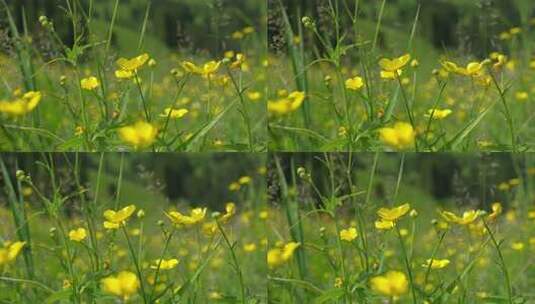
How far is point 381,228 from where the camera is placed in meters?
2.20

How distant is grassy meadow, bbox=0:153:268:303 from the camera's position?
2195 millimetres

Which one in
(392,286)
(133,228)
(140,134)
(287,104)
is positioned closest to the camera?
(392,286)

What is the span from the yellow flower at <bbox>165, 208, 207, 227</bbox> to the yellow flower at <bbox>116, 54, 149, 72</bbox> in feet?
1.14

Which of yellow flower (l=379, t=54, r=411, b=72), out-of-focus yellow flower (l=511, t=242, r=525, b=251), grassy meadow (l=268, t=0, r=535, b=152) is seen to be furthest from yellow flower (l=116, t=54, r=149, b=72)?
out-of-focus yellow flower (l=511, t=242, r=525, b=251)

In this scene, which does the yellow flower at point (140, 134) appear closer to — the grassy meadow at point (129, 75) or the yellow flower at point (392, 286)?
the grassy meadow at point (129, 75)

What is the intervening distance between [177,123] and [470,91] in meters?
0.69

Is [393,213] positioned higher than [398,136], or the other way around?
[398,136]

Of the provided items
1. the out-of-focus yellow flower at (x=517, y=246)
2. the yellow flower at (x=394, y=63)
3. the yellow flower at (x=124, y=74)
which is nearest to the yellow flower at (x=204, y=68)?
the yellow flower at (x=124, y=74)

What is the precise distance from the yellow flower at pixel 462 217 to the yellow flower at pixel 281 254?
0.35 metres

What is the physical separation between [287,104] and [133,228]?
0.48m

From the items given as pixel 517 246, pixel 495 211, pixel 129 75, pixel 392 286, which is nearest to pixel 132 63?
pixel 129 75

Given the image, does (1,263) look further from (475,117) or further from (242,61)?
(475,117)

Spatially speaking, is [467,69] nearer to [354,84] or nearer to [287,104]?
[354,84]

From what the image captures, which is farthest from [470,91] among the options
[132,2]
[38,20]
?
[38,20]
